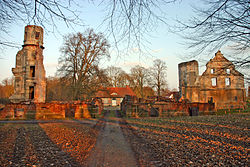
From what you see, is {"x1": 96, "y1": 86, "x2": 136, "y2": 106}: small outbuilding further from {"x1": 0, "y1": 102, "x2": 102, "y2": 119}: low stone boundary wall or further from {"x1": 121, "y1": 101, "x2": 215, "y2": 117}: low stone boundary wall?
{"x1": 0, "y1": 102, "x2": 102, "y2": 119}: low stone boundary wall

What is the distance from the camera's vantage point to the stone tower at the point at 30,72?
23.0 m

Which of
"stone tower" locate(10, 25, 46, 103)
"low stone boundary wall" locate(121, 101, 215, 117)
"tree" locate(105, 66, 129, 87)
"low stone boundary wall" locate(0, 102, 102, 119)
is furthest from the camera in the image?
"tree" locate(105, 66, 129, 87)

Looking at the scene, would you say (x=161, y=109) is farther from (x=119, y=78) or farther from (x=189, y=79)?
(x=119, y=78)

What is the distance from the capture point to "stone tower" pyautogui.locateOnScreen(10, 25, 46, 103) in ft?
75.4

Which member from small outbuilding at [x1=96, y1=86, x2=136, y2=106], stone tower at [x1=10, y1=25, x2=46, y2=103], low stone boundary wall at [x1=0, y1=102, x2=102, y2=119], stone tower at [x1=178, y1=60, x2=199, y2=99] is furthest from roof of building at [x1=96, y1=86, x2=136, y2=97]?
low stone boundary wall at [x1=0, y1=102, x2=102, y2=119]

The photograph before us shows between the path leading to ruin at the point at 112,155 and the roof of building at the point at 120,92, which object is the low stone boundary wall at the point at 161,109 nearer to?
the path leading to ruin at the point at 112,155

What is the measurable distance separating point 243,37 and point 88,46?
21164mm

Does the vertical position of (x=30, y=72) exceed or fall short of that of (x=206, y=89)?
it exceeds it

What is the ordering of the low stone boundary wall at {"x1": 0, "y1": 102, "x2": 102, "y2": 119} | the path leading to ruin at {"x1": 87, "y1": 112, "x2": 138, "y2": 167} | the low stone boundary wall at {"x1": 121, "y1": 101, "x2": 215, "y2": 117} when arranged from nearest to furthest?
the path leading to ruin at {"x1": 87, "y1": 112, "x2": 138, "y2": 167} < the low stone boundary wall at {"x1": 0, "y1": 102, "x2": 102, "y2": 119} < the low stone boundary wall at {"x1": 121, "y1": 101, "x2": 215, "y2": 117}

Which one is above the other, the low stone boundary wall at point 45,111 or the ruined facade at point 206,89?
the ruined facade at point 206,89

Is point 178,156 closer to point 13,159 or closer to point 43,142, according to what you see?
point 13,159

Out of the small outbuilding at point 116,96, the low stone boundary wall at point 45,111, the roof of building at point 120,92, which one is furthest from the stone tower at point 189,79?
the small outbuilding at point 116,96

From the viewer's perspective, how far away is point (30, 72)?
23656mm

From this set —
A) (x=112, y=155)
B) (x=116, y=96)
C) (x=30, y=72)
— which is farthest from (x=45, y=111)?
(x=116, y=96)
